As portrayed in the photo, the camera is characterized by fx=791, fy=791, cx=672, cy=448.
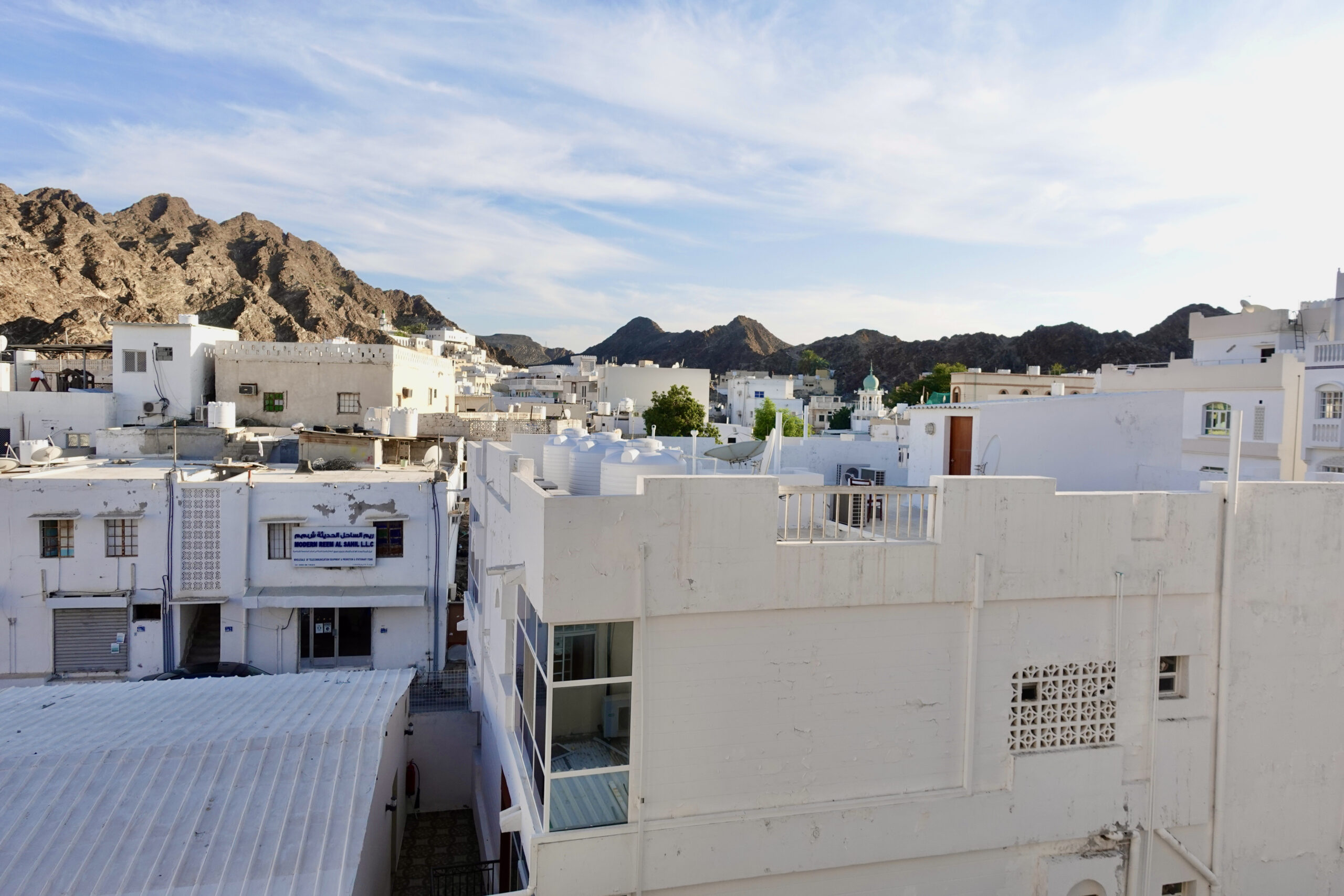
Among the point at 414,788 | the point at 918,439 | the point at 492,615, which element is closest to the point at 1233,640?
the point at 918,439

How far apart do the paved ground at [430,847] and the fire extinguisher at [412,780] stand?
39 centimetres

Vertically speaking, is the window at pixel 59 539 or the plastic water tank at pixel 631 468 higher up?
the plastic water tank at pixel 631 468

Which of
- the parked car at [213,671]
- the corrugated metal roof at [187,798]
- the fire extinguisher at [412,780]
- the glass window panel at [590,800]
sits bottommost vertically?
the fire extinguisher at [412,780]

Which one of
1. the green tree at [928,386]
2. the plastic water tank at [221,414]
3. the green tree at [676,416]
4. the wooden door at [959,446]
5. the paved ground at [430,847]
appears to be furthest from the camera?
the green tree at [928,386]

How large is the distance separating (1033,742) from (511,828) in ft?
17.2

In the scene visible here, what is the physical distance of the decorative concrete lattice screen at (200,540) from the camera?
14.9 metres

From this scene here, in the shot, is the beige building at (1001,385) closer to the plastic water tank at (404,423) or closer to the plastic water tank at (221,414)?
the plastic water tank at (404,423)

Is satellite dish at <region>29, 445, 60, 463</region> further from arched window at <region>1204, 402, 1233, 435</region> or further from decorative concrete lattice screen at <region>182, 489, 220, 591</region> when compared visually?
arched window at <region>1204, 402, 1233, 435</region>

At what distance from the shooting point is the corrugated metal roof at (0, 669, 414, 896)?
675 centimetres

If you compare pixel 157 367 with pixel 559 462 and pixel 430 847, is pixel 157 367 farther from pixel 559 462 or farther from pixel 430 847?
pixel 559 462

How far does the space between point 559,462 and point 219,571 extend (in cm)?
938

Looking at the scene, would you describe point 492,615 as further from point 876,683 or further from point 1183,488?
point 1183,488

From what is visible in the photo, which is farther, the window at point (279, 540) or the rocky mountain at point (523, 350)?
the rocky mountain at point (523, 350)

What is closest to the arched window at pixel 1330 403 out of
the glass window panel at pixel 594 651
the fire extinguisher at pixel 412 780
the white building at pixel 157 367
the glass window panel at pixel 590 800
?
the glass window panel at pixel 594 651
